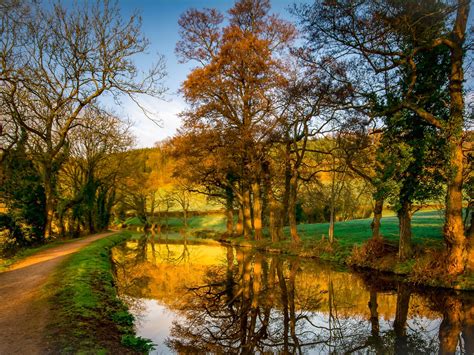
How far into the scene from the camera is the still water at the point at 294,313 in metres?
8.80

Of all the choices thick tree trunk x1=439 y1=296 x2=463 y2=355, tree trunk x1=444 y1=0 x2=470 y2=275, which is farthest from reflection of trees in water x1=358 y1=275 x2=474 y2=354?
tree trunk x1=444 y1=0 x2=470 y2=275

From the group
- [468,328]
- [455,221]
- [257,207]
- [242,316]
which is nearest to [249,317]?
[242,316]

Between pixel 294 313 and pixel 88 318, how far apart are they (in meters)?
5.99

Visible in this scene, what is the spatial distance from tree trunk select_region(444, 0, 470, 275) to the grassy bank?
12.4 meters

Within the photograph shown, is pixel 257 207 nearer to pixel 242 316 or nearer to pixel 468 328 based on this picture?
pixel 242 316

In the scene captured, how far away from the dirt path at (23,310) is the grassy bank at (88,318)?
28 cm

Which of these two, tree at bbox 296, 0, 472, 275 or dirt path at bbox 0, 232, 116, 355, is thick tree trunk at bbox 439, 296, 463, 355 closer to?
tree at bbox 296, 0, 472, 275

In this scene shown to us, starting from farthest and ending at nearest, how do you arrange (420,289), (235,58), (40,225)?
(40,225) → (235,58) → (420,289)

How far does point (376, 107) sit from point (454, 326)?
12.0 m

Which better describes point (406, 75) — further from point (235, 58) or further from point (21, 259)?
point (21, 259)

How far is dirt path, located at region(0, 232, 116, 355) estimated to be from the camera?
23.5 feet

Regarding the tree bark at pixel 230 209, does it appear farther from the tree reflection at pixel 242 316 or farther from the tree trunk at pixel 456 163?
the tree trunk at pixel 456 163

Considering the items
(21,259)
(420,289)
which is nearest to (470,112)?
(420,289)

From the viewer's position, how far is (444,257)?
15250 mm
